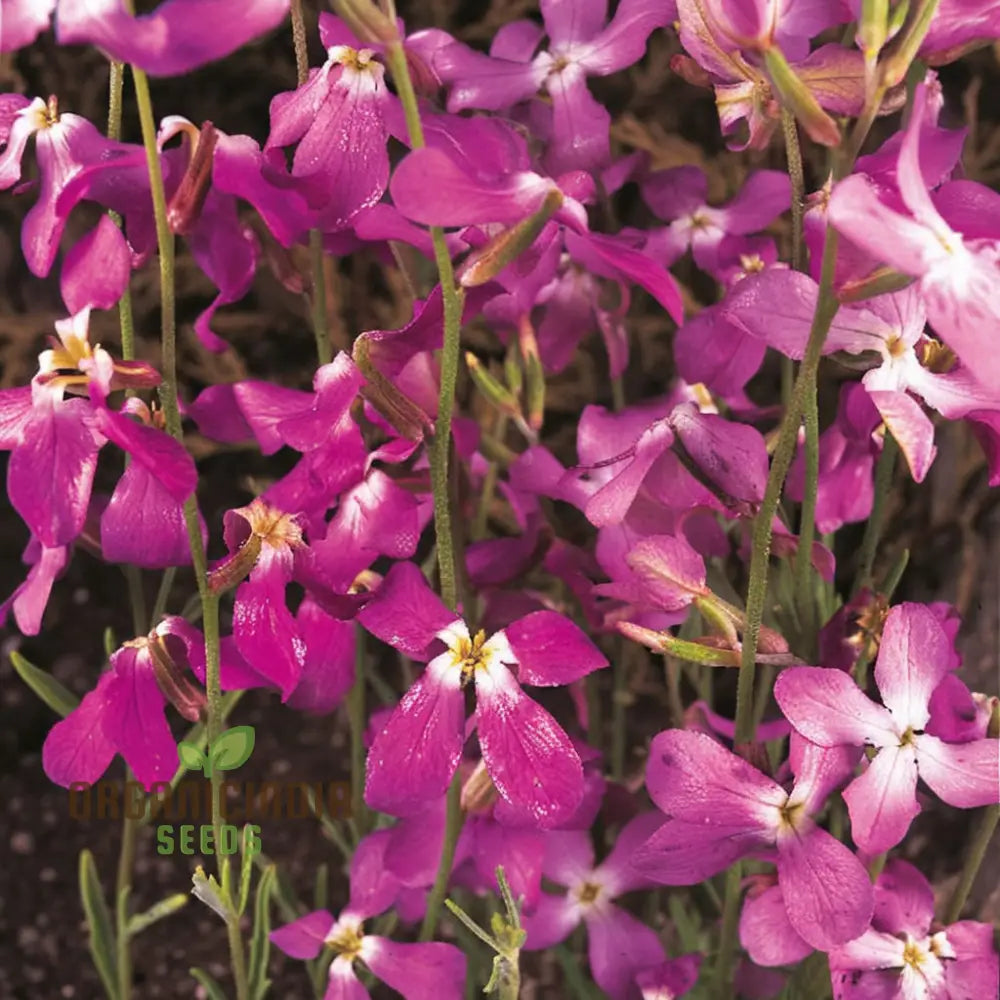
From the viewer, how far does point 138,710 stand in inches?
24.3

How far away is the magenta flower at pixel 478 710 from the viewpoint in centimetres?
57

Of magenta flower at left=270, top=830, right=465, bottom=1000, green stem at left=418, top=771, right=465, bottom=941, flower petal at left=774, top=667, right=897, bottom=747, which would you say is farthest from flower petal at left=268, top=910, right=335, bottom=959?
flower petal at left=774, top=667, right=897, bottom=747

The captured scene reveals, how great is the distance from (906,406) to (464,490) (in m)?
0.25

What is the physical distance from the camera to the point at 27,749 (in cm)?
128

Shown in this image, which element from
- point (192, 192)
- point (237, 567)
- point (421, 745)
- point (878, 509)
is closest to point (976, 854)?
point (878, 509)

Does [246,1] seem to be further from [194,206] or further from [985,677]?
[985,677]

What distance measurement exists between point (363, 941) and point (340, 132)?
44cm

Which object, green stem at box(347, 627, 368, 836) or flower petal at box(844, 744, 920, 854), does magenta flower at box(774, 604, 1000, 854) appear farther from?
Result: green stem at box(347, 627, 368, 836)

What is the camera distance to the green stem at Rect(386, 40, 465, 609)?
1.54ft

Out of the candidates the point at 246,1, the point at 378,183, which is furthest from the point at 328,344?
the point at 246,1

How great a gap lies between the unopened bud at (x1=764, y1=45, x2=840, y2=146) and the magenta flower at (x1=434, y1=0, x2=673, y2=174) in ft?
0.71

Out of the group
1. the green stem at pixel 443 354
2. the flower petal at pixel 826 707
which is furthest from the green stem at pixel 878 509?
the green stem at pixel 443 354

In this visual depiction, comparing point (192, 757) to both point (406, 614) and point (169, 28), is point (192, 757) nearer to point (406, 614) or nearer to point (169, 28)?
point (406, 614)

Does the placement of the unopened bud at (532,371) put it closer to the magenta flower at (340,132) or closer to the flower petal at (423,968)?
the magenta flower at (340,132)
